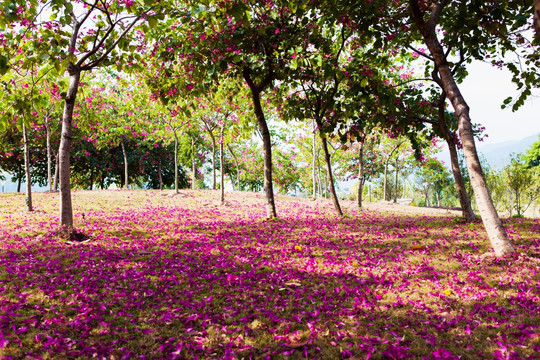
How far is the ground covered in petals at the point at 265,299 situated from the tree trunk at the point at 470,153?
0.54 m

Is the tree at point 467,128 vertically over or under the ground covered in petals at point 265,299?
over

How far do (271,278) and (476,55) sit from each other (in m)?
11.6

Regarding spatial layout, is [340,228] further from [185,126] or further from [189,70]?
[185,126]

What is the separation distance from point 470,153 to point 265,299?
6.30 m

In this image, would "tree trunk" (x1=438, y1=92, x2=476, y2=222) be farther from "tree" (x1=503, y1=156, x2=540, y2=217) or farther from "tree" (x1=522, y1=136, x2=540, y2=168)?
"tree" (x1=522, y1=136, x2=540, y2=168)

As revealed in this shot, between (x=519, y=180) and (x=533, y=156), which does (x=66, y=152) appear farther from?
(x=533, y=156)

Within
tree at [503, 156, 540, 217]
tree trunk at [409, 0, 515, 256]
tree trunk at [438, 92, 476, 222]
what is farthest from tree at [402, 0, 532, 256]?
tree at [503, 156, 540, 217]

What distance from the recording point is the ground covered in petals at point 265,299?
394cm

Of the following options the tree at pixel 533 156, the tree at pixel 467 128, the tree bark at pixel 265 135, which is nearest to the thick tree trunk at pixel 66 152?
the tree bark at pixel 265 135

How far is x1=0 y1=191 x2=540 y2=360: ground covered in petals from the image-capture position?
3.94 meters

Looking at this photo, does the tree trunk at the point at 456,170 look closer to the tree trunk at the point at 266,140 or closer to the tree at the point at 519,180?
the tree trunk at the point at 266,140

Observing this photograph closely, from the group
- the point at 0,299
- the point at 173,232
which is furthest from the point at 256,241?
the point at 0,299

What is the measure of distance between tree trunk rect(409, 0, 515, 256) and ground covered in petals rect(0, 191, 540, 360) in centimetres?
54

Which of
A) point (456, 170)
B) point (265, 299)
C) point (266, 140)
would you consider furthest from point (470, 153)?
point (266, 140)
